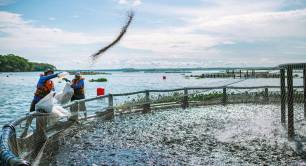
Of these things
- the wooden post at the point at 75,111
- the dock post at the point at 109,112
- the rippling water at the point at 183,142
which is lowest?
the rippling water at the point at 183,142

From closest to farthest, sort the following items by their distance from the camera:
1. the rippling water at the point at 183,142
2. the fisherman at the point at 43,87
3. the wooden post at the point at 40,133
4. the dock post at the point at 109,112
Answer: the rippling water at the point at 183,142
the wooden post at the point at 40,133
the fisherman at the point at 43,87
the dock post at the point at 109,112

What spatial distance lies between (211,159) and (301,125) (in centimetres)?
543

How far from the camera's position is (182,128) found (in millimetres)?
14258

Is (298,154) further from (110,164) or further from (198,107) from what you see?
(198,107)

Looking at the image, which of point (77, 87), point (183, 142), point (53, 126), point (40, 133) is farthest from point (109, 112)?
point (40, 133)

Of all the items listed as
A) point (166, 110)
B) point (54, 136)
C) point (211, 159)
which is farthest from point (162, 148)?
point (166, 110)

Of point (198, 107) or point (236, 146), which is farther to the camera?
point (198, 107)

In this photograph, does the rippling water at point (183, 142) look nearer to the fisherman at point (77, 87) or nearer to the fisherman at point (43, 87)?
the fisherman at point (77, 87)

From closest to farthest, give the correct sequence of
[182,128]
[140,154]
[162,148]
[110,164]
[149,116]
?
[110,164], [140,154], [162,148], [182,128], [149,116]

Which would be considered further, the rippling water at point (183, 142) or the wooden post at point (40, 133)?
the wooden post at point (40, 133)

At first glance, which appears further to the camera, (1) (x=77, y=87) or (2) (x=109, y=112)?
(2) (x=109, y=112)

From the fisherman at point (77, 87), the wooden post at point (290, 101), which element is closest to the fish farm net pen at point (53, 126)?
the wooden post at point (290, 101)

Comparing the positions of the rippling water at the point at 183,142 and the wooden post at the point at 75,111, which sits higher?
the wooden post at the point at 75,111

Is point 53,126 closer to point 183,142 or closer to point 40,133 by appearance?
point 40,133
